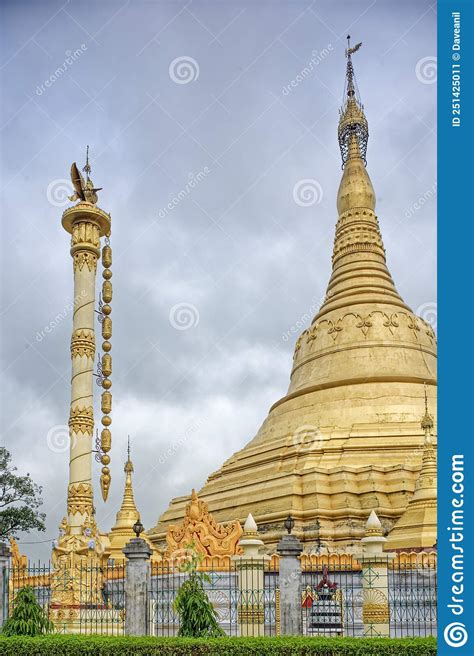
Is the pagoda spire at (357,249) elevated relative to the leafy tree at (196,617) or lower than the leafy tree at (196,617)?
elevated

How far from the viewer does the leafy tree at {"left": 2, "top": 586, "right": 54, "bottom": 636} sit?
1521 centimetres

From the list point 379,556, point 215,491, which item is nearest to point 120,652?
point 379,556

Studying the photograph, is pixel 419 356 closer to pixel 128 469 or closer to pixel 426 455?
pixel 426 455

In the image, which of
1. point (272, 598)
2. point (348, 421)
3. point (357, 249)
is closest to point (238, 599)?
point (272, 598)

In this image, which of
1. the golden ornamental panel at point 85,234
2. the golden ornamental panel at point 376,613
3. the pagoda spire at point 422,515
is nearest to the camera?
the golden ornamental panel at point 376,613

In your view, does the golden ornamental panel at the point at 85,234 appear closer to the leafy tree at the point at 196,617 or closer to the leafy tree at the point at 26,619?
the leafy tree at the point at 26,619

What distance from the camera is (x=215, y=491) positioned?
36125 millimetres

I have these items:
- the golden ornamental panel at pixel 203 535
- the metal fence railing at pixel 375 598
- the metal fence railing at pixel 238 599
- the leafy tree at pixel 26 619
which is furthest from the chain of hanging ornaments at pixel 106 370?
the leafy tree at pixel 26 619

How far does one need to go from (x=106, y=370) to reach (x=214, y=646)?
59.4ft

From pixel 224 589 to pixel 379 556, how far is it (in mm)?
5799

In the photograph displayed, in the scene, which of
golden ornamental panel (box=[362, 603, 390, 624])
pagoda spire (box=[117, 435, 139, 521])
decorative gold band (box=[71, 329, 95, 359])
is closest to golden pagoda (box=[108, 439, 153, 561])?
pagoda spire (box=[117, 435, 139, 521])

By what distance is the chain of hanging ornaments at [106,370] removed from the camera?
29250mm

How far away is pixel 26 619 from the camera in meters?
15.4

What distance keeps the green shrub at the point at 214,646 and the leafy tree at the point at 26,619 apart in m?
1.12
